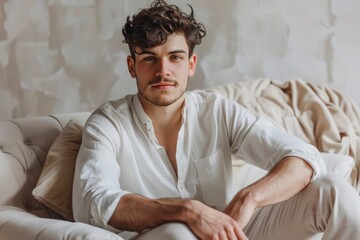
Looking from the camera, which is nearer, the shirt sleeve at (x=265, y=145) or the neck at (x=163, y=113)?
the shirt sleeve at (x=265, y=145)

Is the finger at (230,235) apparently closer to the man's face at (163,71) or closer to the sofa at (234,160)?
the sofa at (234,160)

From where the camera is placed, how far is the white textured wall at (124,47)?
2842mm

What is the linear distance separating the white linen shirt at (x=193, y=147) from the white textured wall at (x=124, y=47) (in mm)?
760

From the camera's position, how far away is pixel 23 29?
9.27 ft

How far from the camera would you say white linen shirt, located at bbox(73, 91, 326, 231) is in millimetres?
2111

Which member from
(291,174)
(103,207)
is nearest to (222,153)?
(291,174)

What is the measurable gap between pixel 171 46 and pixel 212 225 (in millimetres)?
660

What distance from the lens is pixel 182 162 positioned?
2.20 meters

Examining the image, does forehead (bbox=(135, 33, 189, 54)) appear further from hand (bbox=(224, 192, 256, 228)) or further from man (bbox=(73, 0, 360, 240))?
hand (bbox=(224, 192, 256, 228))

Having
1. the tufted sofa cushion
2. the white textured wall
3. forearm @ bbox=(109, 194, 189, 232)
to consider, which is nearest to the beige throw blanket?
the white textured wall

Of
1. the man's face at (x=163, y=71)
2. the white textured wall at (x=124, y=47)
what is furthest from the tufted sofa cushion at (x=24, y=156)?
the white textured wall at (x=124, y=47)

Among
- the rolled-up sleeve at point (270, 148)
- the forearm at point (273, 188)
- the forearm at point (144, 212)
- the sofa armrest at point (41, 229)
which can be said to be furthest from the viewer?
the rolled-up sleeve at point (270, 148)

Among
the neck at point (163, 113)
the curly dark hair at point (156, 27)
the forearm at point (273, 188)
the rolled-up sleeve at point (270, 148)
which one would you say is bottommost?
the forearm at point (273, 188)

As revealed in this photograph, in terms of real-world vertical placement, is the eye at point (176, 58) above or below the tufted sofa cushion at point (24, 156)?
above
